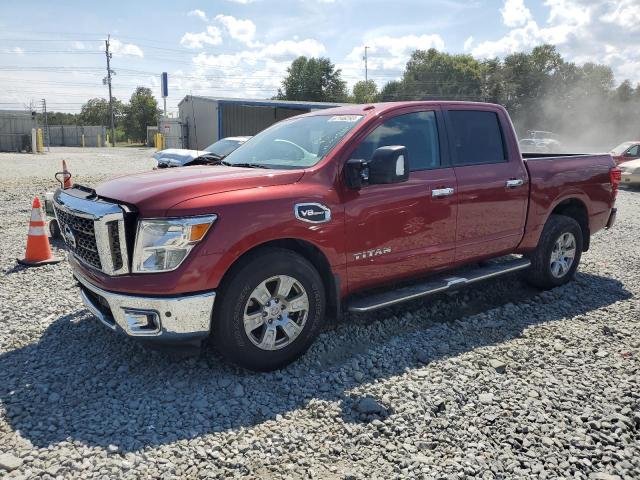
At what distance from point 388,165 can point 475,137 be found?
5.25ft

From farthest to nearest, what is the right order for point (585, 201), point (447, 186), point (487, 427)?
point (585, 201), point (447, 186), point (487, 427)

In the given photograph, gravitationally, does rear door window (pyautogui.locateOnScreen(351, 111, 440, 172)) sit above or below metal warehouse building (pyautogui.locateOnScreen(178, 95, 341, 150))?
below

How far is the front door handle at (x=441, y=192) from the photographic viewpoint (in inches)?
169

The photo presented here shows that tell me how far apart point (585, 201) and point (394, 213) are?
2.94 metres

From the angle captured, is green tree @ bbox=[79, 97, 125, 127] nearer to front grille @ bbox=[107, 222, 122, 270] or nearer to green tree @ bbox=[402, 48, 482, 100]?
green tree @ bbox=[402, 48, 482, 100]

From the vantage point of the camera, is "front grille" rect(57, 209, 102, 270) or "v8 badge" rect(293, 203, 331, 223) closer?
"front grille" rect(57, 209, 102, 270)

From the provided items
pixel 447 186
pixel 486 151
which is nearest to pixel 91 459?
pixel 447 186

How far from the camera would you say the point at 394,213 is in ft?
13.3

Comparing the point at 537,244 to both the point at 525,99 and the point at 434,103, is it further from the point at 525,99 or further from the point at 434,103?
the point at 525,99

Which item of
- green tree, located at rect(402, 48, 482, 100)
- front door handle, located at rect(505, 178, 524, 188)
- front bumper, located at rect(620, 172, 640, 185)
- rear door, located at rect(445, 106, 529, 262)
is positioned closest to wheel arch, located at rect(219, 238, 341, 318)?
rear door, located at rect(445, 106, 529, 262)

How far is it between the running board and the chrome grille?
5.60 ft

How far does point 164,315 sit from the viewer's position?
3230 mm

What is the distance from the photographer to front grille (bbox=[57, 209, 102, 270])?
11.4 ft

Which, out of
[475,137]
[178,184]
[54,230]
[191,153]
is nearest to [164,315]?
[178,184]
